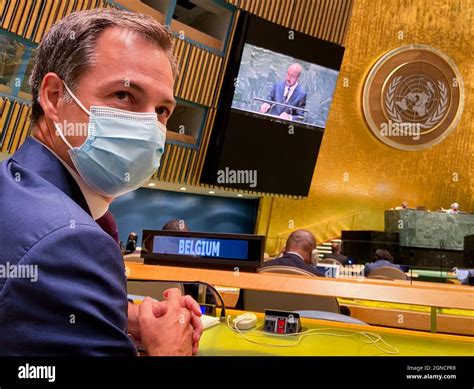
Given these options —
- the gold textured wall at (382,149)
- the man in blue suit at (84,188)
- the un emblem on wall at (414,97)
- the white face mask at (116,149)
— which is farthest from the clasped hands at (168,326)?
the un emblem on wall at (414,97)

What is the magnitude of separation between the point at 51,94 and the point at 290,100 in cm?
869

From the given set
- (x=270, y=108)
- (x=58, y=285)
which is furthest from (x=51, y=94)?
(x=270, y=108)

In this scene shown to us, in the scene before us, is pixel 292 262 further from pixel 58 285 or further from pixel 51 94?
pixel 58 285

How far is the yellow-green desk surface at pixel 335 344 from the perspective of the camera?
49.1 inches

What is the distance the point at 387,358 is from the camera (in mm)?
877

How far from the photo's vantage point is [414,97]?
1220 cm

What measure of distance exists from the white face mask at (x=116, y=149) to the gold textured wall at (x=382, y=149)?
10.6 metres

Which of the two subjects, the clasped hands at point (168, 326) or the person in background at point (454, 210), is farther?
the person in background at point (454, 210)

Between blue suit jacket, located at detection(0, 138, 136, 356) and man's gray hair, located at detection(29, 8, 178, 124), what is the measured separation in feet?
1.23

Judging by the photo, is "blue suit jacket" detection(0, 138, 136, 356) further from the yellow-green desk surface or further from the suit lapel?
the yellow-green desk surface

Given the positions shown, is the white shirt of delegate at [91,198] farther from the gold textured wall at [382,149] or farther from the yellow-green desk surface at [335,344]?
the gold textured wall at [382,149]

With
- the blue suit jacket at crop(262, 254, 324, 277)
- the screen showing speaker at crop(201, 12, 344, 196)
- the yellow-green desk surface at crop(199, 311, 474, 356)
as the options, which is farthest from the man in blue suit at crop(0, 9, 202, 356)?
the screen showing speaker at crop(201, 12, 344, 196)

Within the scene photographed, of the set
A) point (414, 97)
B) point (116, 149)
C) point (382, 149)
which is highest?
point (414, 97)

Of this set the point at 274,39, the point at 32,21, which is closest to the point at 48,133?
the point at 32,21
